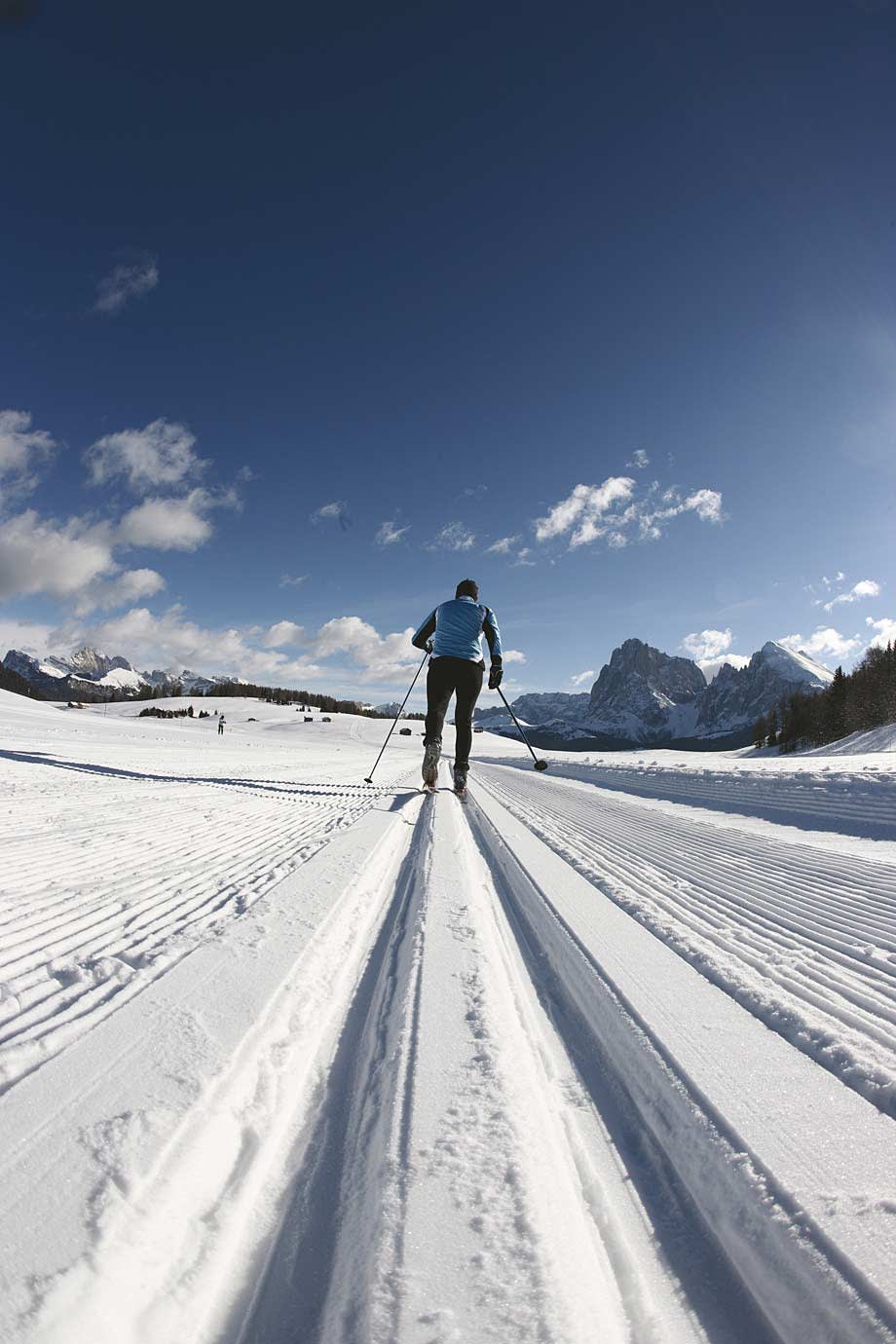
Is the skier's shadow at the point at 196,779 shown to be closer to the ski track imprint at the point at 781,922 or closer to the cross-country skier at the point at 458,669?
the cross-country skier at the point at 458,669

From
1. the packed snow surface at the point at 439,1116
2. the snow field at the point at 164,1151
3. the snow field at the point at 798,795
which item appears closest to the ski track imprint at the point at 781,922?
the packed snow surface at the point at 439,1116

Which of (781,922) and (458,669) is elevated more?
(458,669)

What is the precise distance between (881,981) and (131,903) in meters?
2.30

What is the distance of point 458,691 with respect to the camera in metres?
6.89

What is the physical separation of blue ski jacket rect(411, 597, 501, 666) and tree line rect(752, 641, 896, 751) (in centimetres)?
5162

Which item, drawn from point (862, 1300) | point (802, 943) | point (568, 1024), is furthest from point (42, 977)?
point (802, 943)

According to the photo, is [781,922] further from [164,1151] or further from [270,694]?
[270,694]

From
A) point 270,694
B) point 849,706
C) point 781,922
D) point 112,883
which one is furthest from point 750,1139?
point 270,694

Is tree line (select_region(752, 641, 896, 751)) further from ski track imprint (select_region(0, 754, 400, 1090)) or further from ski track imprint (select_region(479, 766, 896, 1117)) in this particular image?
ski track imprint (select_region(0, 754, 400, 1090))

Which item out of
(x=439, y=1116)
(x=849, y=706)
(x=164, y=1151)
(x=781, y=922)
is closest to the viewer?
(x=164, y=1151)

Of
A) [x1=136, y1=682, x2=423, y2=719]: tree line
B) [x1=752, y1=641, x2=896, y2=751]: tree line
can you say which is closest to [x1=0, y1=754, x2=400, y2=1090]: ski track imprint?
[x1=752, y1=641, x2=896, y2=751]: tree line

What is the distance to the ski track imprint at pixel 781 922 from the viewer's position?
4.08 feet

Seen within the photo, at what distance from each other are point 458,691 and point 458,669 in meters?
0.29

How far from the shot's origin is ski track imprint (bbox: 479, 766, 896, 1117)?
124cm
